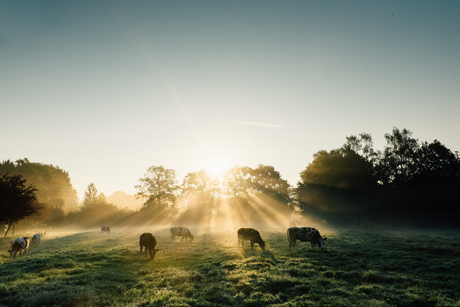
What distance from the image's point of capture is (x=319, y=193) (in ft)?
160

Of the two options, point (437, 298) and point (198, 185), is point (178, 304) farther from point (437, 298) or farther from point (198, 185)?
point (198, 185)

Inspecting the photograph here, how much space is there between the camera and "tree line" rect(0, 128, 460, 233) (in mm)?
40625

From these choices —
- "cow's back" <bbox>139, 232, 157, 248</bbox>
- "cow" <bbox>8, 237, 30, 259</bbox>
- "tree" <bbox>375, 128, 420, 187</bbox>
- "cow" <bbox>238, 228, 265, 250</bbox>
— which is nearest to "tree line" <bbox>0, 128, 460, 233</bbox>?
"tree" <bbox>375, 128, 420, 187</bbox>

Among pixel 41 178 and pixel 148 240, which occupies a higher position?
pixel 41 178

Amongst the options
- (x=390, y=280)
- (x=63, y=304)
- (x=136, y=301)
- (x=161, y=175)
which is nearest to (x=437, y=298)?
(x=390, y=280)

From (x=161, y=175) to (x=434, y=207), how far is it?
58730 millimetres

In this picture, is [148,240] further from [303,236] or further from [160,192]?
[160,192]

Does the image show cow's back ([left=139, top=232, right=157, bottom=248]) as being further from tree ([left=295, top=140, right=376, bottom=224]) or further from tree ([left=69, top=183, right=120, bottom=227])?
tree ([left=69, top=183, right=120, bottom=227])

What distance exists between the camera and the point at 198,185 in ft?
224

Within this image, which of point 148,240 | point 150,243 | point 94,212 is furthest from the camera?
point 94,212

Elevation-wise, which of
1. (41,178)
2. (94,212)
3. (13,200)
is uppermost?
(41,178)

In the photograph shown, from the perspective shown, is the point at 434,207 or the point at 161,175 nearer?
the point at 434,207

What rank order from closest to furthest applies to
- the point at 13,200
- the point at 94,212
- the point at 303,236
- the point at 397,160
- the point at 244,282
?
the point at 244,282
the point at 303,236
the point at 13,200
the point at 397,160
the point at 94,212

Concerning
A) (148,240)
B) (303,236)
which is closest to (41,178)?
(148,240)
